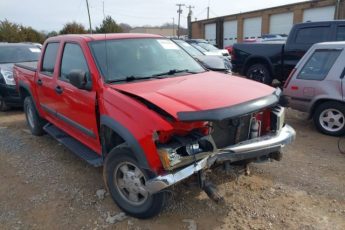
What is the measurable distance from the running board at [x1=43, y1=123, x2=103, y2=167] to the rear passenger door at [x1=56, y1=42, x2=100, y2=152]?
4.0 inches

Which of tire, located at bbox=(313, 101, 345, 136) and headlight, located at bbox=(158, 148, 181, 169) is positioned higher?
headlight, located at bbox=(158, 148, 181, 169)

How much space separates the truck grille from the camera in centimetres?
333

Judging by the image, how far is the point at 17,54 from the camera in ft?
30.6

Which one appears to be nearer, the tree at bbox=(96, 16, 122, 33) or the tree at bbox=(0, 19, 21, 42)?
the tree at bbox=(0, 19, 21, 42)

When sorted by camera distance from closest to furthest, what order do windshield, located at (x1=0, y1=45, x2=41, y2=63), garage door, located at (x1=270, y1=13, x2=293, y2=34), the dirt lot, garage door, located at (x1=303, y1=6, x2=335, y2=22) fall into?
the dirt lot → windshield, located at (x1=0, y1=45, x2=41, y2=63) → garage door, located at (x1=303, y1=6, x2=335, y2=22) → garage door, located at (x1=270, y1=13, x2=293, y2=34)

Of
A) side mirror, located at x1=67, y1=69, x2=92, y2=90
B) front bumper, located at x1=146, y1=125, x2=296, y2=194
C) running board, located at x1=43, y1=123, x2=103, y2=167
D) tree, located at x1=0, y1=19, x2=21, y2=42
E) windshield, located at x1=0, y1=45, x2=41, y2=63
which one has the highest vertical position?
tree, located at x1=0, y1=19, x2=21, y2=42

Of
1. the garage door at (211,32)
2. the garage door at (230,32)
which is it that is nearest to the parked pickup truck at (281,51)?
the garage door at (230,32)

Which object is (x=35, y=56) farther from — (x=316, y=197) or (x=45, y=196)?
(x=316, y=197)

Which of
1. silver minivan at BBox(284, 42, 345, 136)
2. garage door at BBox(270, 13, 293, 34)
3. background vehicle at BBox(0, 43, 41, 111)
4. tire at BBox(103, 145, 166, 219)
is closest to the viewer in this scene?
tire at BBox(103, 145, 166, 219)

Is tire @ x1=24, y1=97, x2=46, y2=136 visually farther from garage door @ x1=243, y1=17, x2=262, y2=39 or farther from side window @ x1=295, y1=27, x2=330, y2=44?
garage door @ x1=243, y1=17, x2=262, y2=39

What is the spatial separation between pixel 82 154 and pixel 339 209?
118 inches

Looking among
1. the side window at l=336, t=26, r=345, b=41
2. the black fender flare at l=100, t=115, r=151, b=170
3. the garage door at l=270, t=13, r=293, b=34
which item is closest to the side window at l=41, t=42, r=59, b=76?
the black fender flare at l=100, t=115, r=151, b=170

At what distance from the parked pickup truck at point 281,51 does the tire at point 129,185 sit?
6978mm

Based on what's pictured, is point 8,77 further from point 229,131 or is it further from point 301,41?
point 301,41
